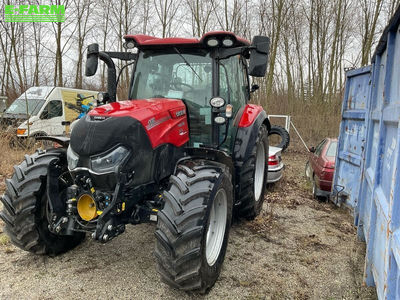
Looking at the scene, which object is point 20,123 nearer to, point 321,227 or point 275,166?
point 275,166

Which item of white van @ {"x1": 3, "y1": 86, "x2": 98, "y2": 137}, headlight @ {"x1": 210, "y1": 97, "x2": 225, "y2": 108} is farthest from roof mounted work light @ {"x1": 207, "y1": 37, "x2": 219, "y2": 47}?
white van @ {"x1": 3, "y1": 86, "x2": 98, "y2": 137}

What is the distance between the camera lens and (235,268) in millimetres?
3230

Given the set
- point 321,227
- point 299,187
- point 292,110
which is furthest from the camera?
point 292,110

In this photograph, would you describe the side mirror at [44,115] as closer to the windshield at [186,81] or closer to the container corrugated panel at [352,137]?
the windshield at [186,81]

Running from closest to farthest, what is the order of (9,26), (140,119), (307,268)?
(140,119) → (307,268) → (9,26)

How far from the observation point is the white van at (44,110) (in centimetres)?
984

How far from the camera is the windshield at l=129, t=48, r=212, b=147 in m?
3.51

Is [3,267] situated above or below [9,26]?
below

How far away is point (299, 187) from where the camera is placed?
23.0 ft

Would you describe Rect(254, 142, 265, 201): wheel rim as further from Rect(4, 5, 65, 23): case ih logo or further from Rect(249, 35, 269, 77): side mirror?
Rect(4, 5, 65, 23): case ih logo

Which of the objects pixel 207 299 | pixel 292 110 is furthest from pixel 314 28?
pixel 207 299

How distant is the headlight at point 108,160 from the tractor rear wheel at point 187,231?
485 millimetres

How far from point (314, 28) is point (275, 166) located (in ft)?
37.1

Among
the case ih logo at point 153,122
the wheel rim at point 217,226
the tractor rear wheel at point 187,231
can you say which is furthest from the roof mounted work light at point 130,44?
the wheel rim at point 217,226
